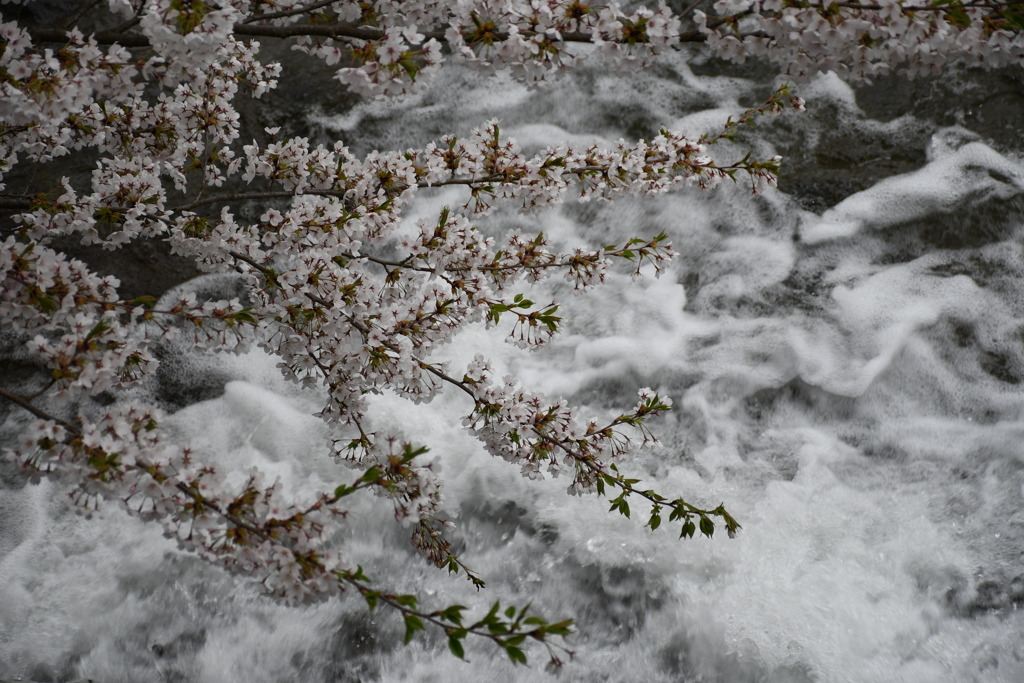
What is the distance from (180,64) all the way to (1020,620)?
11.2ft

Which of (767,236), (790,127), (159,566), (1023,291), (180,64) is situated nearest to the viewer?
(180,64)

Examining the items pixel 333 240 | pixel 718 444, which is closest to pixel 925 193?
pixel 718 444

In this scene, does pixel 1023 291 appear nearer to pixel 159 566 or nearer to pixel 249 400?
pixel 249 400

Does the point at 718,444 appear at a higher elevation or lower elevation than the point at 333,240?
lower

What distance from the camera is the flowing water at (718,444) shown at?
261cm

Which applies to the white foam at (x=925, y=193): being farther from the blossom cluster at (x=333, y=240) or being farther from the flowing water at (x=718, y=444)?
the blossom cluster at (x=333, y=240)

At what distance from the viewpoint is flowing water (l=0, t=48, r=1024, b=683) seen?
2611mm

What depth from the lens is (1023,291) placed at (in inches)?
139

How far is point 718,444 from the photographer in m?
3.26

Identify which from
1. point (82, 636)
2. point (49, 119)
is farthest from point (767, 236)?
point (82, 636)

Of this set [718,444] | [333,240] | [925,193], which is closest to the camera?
[333,240]

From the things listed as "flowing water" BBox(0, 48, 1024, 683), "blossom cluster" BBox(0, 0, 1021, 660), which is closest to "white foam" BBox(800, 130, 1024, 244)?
"flowing water" BBox(0, 48, 1024, 683)

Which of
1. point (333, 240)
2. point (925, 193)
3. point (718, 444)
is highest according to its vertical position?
point (333, 240)

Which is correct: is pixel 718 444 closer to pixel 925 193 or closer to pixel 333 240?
pixel 925 193
